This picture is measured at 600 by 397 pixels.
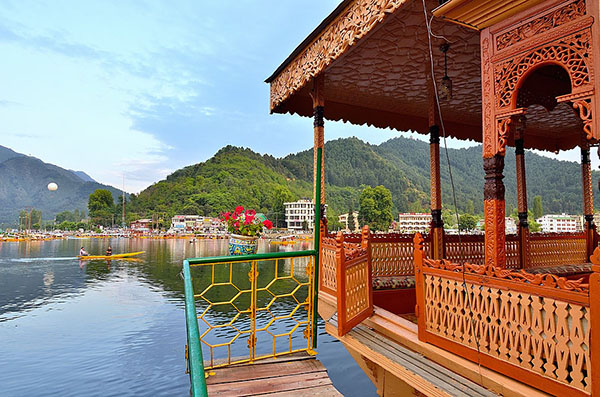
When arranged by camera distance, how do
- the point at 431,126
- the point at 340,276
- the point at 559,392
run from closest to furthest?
the point at 559,392
the point at 340,276
the point at 431,126

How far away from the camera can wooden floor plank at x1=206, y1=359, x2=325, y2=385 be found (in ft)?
8.14

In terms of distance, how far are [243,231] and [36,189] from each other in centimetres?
19900

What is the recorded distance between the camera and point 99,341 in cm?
1014

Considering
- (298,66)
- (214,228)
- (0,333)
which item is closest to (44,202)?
(214,228)

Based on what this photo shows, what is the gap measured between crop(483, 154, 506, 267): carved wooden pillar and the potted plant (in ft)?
9.37

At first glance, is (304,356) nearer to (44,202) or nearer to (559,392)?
(559,392)

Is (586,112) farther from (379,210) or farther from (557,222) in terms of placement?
(379,210)

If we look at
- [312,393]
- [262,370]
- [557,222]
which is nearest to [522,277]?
[312,393]

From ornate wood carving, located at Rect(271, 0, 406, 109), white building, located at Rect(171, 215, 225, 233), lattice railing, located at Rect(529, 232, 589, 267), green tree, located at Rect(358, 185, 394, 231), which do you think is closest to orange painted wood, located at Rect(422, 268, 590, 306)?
ornate wood carving, located at Rect(271, 0, 406, 109)

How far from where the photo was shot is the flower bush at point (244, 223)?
477 cm

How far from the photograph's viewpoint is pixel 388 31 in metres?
3.80

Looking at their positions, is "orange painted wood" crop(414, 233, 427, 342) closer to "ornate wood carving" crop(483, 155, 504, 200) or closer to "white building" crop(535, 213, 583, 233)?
"ornate wood carving" crop(483, 155, 504, 200)

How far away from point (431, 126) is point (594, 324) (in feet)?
16.2

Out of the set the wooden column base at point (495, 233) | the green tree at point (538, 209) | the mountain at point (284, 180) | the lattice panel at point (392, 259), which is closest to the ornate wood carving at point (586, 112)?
the wooden column base at point (495, 233)
